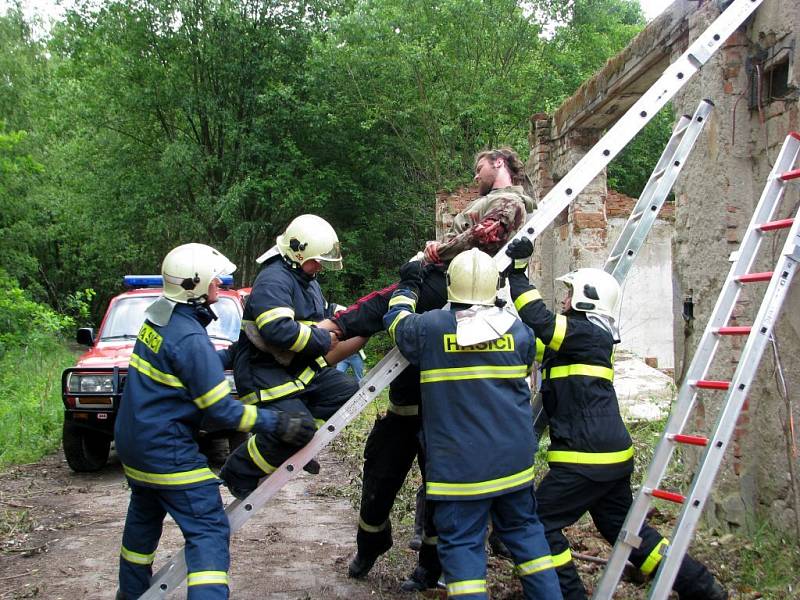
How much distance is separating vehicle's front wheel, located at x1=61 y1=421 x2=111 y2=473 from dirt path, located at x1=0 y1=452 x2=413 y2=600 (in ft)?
0.51

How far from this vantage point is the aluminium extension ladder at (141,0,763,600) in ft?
11.9

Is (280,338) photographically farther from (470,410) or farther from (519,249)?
(519,249)

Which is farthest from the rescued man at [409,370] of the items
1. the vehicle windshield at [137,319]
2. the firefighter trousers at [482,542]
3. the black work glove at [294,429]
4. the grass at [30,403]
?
the grass at [30,403]

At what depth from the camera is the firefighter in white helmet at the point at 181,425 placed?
3484mm

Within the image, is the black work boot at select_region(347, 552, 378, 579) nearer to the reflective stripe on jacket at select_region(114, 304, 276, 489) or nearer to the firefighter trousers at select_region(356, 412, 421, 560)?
the firefighter trousers at select_region(356, 412, 421, 560)

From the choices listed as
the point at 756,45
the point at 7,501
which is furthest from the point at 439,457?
the point at 7,501

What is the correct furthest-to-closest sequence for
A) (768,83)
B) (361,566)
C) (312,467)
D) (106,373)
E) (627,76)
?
(106,373) → (627,76) → (768,83) → (361,566) → (312,467)

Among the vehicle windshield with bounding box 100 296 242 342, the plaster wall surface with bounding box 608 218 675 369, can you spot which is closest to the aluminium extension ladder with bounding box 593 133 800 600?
the vehicle windshield with bounding box 100 296 242 342

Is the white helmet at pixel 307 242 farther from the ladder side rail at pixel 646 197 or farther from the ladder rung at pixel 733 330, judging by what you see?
the ladder rung at pixel 733 330

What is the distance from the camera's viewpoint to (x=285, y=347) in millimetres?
3752

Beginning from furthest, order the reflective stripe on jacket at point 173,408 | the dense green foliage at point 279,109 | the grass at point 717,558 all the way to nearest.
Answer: the dense green foliage at point 279,109 < the grass at point 717,558 < the reflective stripe on jacket at point 173,408

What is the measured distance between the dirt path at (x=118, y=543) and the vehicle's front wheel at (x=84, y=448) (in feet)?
0.51

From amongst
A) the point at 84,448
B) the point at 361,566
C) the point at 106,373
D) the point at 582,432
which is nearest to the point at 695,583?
the point at 582,432

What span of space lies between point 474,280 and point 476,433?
0.67 m
